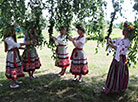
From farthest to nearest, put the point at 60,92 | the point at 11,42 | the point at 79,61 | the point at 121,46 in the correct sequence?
1. the point at 79,61
2. the point at 60,92
3. the point at 11,42
4. the point at 121,46

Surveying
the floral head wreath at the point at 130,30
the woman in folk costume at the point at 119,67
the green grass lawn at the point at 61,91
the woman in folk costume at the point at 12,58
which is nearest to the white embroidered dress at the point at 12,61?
the woman in folk costume at the point at 12,58

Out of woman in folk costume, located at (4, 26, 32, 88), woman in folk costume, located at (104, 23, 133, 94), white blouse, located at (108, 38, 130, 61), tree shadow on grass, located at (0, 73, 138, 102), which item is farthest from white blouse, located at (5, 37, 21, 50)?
white blouse, located at (108, 38, 130, 61)

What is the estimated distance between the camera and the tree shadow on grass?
4.00 metres

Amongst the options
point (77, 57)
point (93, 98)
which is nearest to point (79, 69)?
point (77, 57)

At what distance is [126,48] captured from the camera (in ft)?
12.6

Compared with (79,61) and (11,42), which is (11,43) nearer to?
(11,42)

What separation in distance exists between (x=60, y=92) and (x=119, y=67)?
178 centimetres

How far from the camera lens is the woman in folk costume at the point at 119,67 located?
151 inches

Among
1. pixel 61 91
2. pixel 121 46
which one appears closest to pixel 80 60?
pixel 61 91

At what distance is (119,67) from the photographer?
13.3 feet

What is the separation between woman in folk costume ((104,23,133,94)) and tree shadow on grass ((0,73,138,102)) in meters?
0.32

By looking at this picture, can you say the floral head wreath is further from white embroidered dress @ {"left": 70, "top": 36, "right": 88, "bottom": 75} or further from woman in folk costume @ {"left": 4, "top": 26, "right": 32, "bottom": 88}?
woman in folk costume @ {"left": 4, "top": 26, "right": 32, "bottom": 88}

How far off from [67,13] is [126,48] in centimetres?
171

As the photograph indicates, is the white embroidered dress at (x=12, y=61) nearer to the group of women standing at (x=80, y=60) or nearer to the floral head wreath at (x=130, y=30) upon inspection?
the group of women standing at (x=80, y=60)
